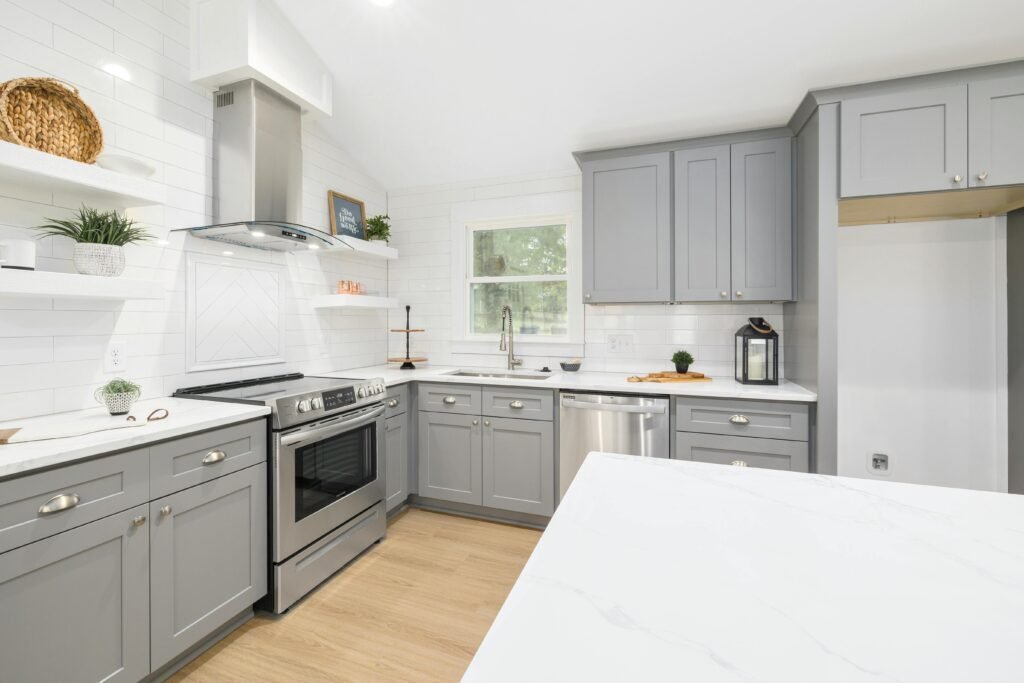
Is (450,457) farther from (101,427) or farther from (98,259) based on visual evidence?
(98,259)

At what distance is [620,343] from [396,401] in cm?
162

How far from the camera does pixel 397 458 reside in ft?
10.4

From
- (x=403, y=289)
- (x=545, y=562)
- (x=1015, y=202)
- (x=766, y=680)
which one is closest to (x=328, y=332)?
(x=403, y=289)

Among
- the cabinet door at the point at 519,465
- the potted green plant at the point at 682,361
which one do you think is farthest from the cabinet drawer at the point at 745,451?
the cabinet door at the point at 519,465

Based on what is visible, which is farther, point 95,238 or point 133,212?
point 133,212

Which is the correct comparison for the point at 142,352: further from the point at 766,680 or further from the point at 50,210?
Result: the point at 766,680

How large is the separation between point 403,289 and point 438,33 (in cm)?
200

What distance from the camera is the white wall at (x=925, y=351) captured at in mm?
2709

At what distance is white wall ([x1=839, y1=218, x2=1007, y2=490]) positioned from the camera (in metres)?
2.71

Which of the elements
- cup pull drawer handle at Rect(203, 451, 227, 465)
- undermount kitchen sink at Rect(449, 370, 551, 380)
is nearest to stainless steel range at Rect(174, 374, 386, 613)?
cup pull drawer handle at Rect(203, 451, 227, 465)

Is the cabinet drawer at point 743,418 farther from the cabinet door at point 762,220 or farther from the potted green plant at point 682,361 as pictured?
the cabinet door at point 762,220

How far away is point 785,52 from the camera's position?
2326mm

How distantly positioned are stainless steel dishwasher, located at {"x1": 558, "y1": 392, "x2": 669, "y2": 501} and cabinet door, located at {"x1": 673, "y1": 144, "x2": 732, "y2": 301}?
0.76 metres

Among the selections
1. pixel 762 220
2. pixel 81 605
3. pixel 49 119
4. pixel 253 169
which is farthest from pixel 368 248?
pixel 762 220
